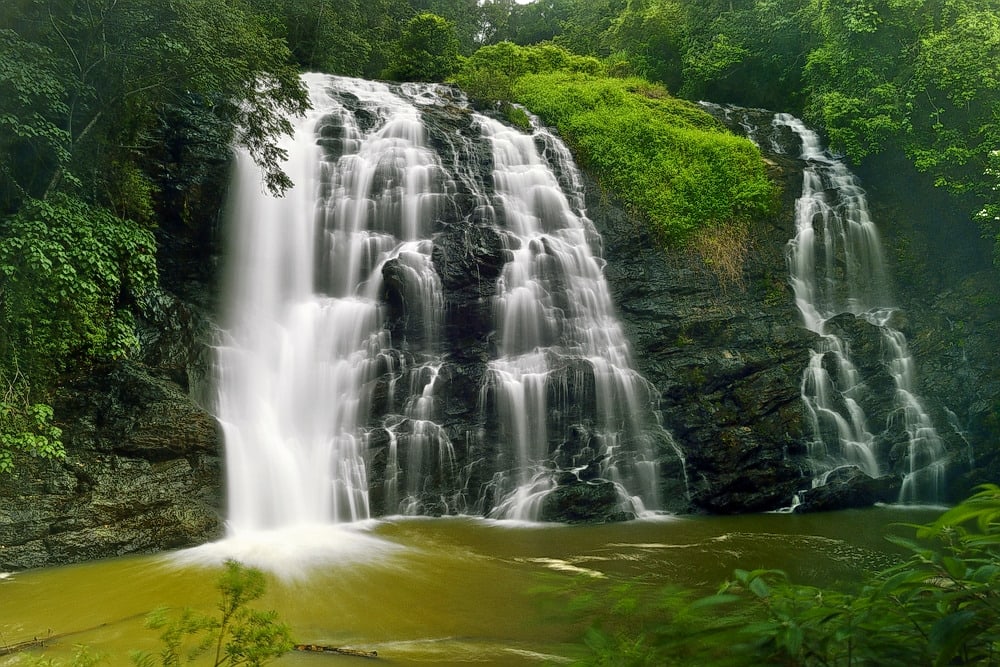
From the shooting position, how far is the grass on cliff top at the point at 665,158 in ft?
47.7

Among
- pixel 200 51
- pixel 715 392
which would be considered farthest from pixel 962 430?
pixel 200 51

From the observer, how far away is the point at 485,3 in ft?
119

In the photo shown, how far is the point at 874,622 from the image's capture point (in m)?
1.53

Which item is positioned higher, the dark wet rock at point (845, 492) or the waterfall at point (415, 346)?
the waterfall at point (415, 346)

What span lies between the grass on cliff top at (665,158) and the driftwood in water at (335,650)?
1145cm

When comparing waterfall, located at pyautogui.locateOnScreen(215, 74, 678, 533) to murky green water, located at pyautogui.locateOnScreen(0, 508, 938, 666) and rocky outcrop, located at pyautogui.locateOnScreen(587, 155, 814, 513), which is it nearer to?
rocky outcrop, located at pyautogui.locateOnScreen(587, 155, 814, 513)

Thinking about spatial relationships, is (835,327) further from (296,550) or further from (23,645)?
(23,645)

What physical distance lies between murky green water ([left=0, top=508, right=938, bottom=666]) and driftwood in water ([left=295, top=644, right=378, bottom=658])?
9 centimetres

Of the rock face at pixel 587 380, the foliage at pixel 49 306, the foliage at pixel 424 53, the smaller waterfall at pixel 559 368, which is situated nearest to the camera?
the foliage at pixel 49 306

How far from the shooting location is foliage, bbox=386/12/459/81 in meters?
22.9

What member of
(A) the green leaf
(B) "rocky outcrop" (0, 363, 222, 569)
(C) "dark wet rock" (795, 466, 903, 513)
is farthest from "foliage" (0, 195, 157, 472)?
(C) "dark wet rock" (795, 466, 903, 513)

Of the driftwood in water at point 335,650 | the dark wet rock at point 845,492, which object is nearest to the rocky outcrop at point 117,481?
the driftwood in water at point 335,650

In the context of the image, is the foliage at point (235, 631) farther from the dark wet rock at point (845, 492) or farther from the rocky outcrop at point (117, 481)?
the dark wet rock at point (845, 492)

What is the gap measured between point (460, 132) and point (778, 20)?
487 inches
